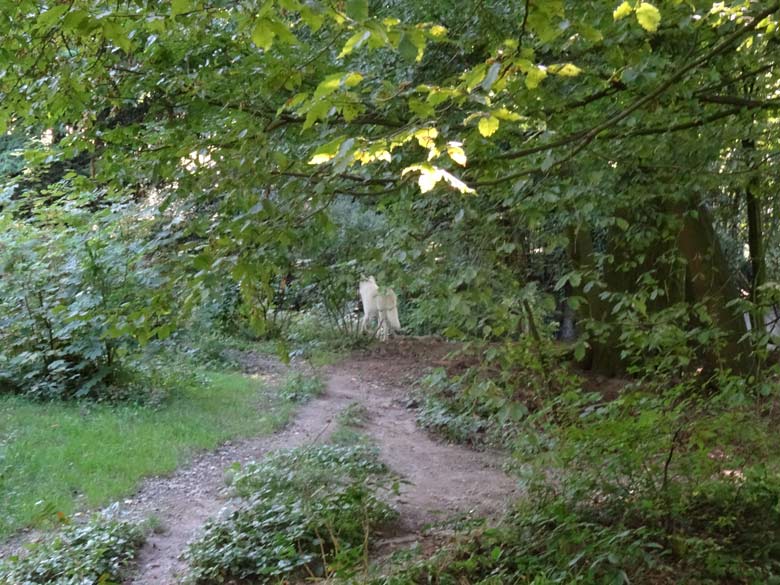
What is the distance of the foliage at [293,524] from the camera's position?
18.2ft

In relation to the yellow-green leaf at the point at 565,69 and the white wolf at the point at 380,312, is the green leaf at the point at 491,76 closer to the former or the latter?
the yellow-green leaf at the point at 565,69

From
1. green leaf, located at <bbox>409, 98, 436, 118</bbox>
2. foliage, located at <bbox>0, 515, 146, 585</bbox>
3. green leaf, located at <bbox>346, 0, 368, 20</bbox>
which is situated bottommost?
foliage, located at <bbox>0, 515, 146, 585</bbox>

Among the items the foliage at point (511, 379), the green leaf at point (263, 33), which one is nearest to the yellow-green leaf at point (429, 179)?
the green leaf at point (263, 33)

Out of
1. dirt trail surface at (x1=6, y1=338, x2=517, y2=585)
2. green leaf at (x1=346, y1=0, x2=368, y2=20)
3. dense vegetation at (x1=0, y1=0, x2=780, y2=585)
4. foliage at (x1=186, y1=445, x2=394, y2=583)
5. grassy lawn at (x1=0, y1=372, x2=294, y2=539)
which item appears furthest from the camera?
grassy lawn at (x1=0, y1=372, x2=294, y2=539)

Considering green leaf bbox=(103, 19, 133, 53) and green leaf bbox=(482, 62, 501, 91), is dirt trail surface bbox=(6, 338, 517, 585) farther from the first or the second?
green leaf bbox=(482, 62, 501, 91)

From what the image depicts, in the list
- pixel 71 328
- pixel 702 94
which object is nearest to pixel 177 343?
pixel 71 328

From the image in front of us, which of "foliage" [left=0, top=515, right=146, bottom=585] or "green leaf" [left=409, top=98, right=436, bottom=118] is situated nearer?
"green leaf" [left=409, top=98, right=436, bottom=118]

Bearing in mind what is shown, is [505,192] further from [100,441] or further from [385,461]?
[100,441]

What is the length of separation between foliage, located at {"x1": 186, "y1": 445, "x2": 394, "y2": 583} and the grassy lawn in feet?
4.47

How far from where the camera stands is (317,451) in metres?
8.24

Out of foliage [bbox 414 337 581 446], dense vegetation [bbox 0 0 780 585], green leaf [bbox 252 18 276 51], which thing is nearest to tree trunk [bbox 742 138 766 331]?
dense vegetation [bbox 0 0 780 585]

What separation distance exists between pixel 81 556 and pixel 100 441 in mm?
3285

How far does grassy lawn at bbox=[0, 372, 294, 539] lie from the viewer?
7145 mm

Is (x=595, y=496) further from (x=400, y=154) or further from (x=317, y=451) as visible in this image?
(x=317, y=451)
